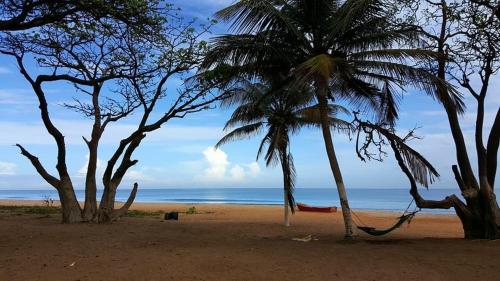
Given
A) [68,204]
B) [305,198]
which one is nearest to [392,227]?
[68,204]

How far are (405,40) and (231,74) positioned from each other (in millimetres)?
4408

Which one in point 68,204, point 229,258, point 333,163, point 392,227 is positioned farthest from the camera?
point 68,204

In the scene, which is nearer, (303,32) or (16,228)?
(303,32)

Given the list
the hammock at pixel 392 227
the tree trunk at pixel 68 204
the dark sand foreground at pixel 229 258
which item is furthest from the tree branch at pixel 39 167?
the hammock at pixel 392 227

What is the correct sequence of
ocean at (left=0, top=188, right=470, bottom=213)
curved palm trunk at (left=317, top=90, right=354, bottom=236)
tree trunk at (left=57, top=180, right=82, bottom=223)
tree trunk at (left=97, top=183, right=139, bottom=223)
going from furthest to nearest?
1. ocean at (left=0, top=188, right=470, bottom=213)
2. tree trunk at (left=97, top=183, right=139, bottom=223)
3. tree trunk at (left=57, top=180, right=82, bottom=223)
4. curved palm trunk at (left=317, top=90, right=354, bottom=236)

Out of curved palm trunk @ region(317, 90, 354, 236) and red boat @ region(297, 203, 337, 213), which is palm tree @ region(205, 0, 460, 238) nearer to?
curved palm trunk @ region(317, 90, 354, 236)

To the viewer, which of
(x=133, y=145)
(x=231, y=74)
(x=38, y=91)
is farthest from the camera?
(x=133, y=145)

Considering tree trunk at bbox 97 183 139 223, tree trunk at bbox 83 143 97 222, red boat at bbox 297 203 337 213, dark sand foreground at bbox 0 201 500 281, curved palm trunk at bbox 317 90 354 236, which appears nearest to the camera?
dark sand foreground at bbox 0 201 500 281

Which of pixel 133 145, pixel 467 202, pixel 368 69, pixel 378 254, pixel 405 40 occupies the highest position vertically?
pixel 405 40

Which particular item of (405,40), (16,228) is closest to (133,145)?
(16,228)

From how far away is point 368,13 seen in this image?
11.9m

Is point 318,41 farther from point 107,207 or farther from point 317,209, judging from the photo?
point 317,209

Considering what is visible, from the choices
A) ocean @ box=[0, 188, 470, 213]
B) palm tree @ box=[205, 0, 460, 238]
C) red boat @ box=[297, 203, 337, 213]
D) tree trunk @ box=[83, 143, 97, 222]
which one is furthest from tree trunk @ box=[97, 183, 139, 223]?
ocean @ box=[0, 188, 470, 213]

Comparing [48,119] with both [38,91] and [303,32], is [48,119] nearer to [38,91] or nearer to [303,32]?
[38,91]
